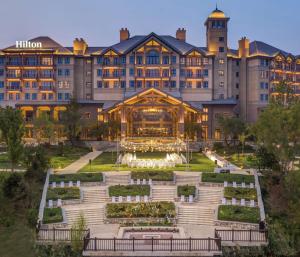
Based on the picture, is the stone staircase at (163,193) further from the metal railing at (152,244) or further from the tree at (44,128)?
the tree at (44,128)

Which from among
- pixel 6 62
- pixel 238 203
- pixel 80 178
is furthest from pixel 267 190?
pixel 6 62

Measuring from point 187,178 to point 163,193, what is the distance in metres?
4.35

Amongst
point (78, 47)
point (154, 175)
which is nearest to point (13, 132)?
point (154, 175)

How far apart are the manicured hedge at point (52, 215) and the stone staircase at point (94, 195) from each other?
334 centimetres

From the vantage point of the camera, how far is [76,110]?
65062 mm

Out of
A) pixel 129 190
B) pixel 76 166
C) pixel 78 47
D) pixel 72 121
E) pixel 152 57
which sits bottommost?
pixel 129 190

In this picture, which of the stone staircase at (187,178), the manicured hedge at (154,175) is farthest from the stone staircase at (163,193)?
the stone staircase at (187,178)

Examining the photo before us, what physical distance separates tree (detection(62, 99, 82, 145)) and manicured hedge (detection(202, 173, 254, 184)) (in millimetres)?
32615

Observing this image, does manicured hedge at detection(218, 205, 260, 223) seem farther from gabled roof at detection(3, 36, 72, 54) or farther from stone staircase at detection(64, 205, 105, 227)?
gabled roof at detection(3, 36, 72, 54)

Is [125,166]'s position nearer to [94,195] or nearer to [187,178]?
[187,178]

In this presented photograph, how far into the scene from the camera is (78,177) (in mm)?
35750

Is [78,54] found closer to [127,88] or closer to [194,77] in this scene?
[127,88]

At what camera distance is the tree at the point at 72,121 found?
63.0 meters

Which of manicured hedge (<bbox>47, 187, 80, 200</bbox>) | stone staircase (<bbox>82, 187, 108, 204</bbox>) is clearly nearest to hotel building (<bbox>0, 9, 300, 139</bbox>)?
stone staircase (<bbox>82, 187, 108, 204</bbox>)
